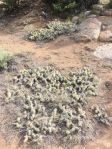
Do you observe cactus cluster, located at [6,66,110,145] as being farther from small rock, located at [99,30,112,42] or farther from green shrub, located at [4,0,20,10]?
green shrub, located at [4,0,20,10]

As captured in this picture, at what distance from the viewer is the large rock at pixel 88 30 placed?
23.5 ft

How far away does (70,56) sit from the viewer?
6629 mm

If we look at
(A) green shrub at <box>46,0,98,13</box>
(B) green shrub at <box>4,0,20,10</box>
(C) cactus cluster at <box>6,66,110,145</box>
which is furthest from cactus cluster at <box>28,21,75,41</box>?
(B) green shrub at <box>4,0,20,10</box>

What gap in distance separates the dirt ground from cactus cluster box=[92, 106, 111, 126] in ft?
0.36

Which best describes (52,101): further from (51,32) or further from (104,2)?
(104,2)

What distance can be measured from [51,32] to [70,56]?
1183 mm

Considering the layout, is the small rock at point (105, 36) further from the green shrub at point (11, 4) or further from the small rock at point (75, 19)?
the green shrub at point (11, 4)

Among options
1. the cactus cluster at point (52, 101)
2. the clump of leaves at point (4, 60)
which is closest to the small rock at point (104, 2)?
the cactus cluster at point (52, 101)

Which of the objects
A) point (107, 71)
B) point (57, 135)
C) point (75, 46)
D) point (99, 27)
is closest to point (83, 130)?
point (57, 135)

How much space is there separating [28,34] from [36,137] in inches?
145

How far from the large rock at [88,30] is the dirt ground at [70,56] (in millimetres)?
165

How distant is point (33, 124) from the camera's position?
487cm

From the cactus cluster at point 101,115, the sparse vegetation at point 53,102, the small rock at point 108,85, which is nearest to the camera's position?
the sparse vegetation at point 53,102

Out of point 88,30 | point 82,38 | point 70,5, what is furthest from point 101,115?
point 70,5
